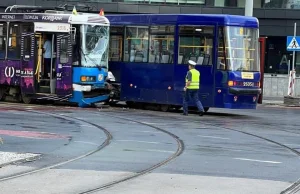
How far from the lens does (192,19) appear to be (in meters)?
20.0

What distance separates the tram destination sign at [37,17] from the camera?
68.9 ft

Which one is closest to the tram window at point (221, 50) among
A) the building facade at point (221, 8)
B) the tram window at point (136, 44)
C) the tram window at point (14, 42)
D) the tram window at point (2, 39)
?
the tram window at point (136, 44)

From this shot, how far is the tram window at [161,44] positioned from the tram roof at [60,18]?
2029 millimetres

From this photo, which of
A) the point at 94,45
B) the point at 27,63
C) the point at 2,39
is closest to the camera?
the point at 94,45

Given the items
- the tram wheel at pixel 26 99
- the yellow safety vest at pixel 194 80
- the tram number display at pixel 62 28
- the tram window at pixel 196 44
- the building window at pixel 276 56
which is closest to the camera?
the yellow safety vest at pixel 194 80

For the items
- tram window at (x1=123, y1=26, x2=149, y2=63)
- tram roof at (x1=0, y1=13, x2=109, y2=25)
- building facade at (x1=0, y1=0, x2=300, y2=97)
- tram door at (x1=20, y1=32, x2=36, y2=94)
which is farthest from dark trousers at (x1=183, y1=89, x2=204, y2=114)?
building facade at (x1=0, y1=0, x2=300, y2=97)

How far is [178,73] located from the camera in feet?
67.4

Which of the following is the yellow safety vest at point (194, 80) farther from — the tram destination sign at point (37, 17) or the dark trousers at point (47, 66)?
the dark trousers at point (47, 66)

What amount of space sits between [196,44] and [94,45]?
3.90 meters

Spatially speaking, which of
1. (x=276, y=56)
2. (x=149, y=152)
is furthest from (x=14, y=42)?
(x=276, y=56)

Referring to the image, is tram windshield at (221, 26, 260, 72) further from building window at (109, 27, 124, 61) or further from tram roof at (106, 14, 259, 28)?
building window at (109, 27, 124, 61)

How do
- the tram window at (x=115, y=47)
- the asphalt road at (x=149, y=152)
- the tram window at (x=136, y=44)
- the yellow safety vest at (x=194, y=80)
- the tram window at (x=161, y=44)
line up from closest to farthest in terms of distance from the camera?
1. the asphalt road at (x=149, y=152)
2. the yellow safety vest at (x=194, y=80)
3. the tram window at (x=161, y=44)
4. the tram window at (x=136, y=44)
5. the tram window at (x=115, y=47)

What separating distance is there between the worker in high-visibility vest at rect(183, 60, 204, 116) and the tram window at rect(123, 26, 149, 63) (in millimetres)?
2480

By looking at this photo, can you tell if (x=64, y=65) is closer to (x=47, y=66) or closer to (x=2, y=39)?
(x=47, y=66)
